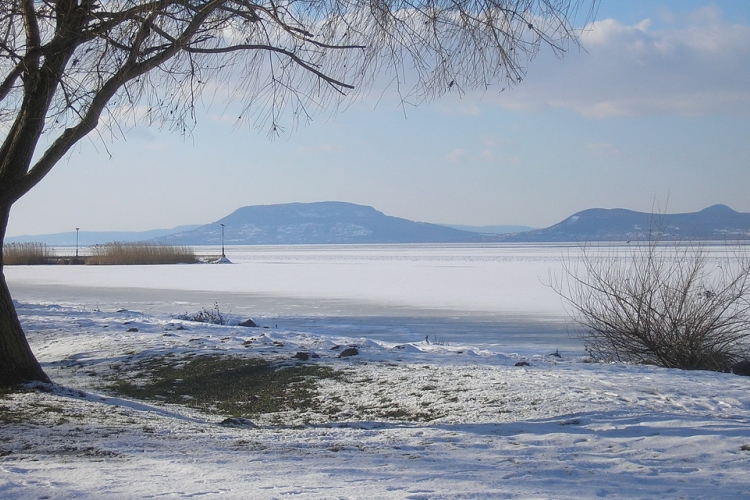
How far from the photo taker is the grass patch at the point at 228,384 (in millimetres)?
7316

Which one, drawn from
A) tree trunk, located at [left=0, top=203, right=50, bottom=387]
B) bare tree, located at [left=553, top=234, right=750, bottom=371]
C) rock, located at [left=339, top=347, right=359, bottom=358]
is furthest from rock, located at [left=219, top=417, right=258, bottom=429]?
bare tree, located at [left=553, top=234, right=750, bottom=371]

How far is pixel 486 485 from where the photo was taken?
13.4 ft

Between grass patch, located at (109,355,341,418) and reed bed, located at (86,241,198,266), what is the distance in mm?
43311

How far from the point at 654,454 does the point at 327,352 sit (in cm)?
562

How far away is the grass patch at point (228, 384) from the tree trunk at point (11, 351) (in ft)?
3.38

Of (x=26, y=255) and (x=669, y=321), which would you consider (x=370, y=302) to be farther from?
(x=26, y=255)

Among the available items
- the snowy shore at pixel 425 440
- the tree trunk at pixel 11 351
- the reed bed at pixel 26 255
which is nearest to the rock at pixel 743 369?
the snowy shore at pixel 425 440

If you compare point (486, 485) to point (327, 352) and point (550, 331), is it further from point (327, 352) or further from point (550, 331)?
point (550, 331)

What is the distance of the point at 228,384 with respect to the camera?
823cm

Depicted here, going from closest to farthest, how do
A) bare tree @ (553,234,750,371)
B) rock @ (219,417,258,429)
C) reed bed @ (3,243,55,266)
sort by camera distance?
rock @ (219,417,258,429) → bare tree @ (553,234,750,371) → reed bed @ (3,243,55,266)

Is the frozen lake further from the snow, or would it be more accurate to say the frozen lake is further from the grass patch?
the grass patch

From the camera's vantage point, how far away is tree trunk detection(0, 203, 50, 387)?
7.27 metres

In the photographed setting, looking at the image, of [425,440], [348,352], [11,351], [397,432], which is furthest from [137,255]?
[425,440]

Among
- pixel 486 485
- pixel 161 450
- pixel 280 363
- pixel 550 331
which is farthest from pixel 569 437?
pixel 550 331
